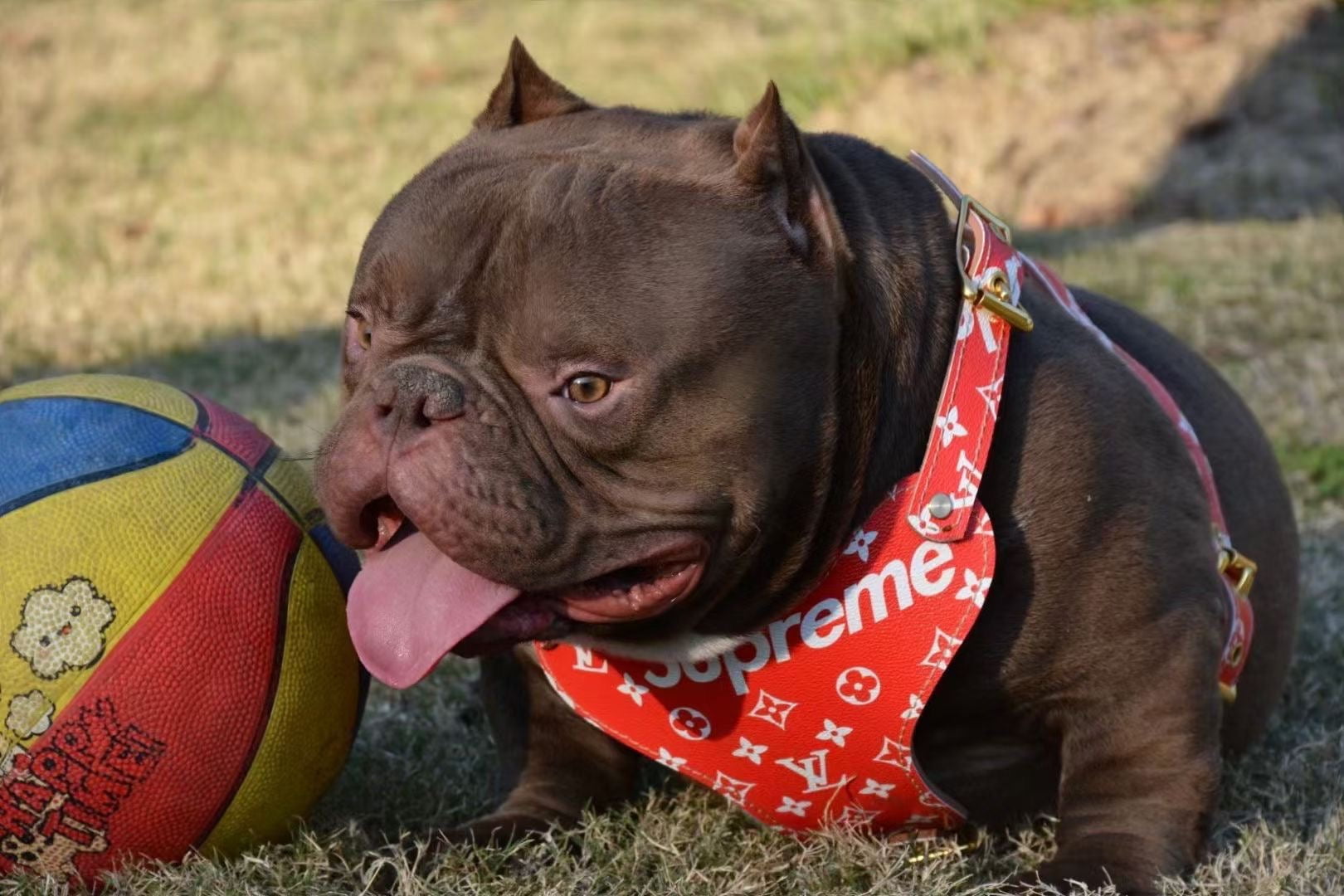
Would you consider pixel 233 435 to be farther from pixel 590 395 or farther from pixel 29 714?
pixel 590 395

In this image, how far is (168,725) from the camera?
285 cm

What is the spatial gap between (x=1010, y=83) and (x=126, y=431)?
10.5m

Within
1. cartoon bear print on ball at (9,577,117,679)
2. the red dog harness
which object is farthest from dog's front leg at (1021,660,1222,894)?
cartoon bear print on ball at (9,577,117,679)

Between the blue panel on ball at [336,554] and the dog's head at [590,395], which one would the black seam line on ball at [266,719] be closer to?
the blue panel on ball at [336,554]

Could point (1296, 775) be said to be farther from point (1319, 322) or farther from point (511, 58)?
point (1319, 322)

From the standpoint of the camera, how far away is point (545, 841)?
3.22m

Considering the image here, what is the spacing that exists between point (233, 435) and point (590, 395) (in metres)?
0.90

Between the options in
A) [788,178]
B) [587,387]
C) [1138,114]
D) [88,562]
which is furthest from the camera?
[1138,114]

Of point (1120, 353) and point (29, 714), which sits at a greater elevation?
point (1120, 353)

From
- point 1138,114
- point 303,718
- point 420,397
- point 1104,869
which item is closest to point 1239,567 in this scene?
point 1104,869

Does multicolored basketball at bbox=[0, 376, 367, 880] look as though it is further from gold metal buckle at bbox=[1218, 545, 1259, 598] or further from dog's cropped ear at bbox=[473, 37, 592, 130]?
gold metal buckle at bbox=[1218, 545, 1259, 598]

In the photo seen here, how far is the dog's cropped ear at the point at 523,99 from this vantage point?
314 centimetres

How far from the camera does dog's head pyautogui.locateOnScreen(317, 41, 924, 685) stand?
2592 millimetres

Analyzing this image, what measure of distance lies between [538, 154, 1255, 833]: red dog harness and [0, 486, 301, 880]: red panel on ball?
57 centimetres
